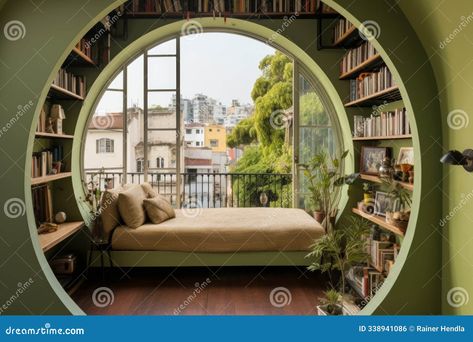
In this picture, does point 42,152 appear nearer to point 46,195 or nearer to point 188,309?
point 46,195

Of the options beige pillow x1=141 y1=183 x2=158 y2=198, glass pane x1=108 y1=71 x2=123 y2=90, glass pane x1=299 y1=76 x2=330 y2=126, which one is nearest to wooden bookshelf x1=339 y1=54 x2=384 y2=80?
glass pane x1=299 y1=76 x2=330 y2=126

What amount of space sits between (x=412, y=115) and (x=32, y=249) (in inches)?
94.4

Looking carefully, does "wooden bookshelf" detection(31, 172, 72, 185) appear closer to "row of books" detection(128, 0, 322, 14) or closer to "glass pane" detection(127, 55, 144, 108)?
"glass pane" detection(127, 55, 144, 108)

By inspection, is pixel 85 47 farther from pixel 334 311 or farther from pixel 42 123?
pixel 334 311

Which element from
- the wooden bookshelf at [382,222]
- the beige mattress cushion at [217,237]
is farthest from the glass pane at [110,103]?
the wooden bookshelf at [382,222]

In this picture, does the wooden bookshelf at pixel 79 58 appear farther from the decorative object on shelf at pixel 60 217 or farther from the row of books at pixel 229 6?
the decorative object on shelf at pixel 60 217

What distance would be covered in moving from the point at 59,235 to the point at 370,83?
3.44m

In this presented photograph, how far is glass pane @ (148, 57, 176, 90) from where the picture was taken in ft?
16.8

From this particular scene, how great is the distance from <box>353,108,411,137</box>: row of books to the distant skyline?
5.64 feet

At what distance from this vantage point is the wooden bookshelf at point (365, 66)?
11.9 feet

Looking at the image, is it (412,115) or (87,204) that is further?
(87,204)

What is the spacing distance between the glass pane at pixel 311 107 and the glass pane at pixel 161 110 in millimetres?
1808

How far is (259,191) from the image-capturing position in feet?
21.0

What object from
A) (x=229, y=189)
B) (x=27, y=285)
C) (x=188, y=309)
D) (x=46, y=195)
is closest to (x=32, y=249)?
(x=27, y=285)
